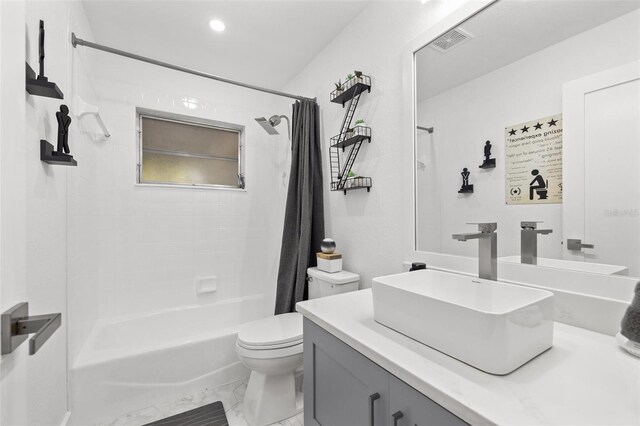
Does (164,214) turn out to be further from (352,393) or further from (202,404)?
(352,393)

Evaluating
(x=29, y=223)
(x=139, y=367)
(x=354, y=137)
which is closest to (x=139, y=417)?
(x=139, y=367)

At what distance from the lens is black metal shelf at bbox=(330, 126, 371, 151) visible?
5.69ft

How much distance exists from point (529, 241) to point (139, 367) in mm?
2145

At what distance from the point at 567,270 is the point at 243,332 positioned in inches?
61.9

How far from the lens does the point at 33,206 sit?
112 centimetres

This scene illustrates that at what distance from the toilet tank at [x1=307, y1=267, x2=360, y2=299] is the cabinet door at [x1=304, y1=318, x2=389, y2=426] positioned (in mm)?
693

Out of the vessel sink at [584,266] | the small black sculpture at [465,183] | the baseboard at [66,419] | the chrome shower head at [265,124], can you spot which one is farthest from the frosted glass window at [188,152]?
the vessel sink at [584,266]

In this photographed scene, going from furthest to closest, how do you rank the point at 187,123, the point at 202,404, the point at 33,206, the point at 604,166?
the point at 187,123 → the point at 202,404 → the point at 33,206 → the point at 604,166

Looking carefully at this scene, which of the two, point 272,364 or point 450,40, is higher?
point 450,40

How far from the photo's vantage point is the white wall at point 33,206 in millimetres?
490

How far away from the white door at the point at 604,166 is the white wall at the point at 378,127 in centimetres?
69

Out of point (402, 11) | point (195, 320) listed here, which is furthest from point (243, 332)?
point (402, 11)

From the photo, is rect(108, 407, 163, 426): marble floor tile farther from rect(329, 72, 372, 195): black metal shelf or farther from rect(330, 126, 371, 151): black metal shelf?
rect(330, 126, 371, 151): black metal shelf

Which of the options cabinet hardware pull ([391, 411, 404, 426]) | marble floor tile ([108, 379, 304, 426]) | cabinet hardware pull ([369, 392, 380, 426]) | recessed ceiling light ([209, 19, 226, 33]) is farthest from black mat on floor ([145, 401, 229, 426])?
recessed ceiling light ([209, 19, 226, 33])
